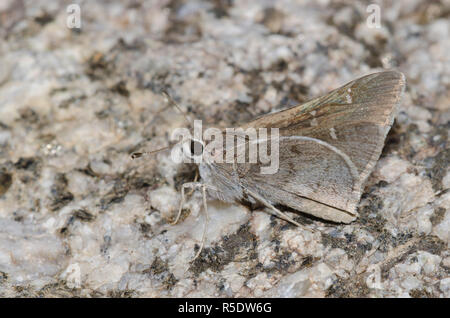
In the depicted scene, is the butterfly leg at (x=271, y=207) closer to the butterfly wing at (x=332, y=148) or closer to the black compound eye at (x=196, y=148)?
the butterfly wing at (x=332, y=148)

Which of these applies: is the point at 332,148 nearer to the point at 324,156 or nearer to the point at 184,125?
the point at 324,156

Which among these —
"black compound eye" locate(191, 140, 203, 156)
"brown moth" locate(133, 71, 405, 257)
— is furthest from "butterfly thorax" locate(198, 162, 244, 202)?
"black compound eye" locate(191, 140, 203, 156)

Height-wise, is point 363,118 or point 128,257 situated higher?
point 363,118

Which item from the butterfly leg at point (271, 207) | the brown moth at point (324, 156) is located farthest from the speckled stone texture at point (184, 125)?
the brown moth at point (324, 156)

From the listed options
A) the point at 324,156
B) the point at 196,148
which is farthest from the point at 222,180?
the point at 324,156

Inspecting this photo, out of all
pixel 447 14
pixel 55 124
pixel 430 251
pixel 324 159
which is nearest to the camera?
pixel 430 251

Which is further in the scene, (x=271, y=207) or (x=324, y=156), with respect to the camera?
(x=271, y=207)
